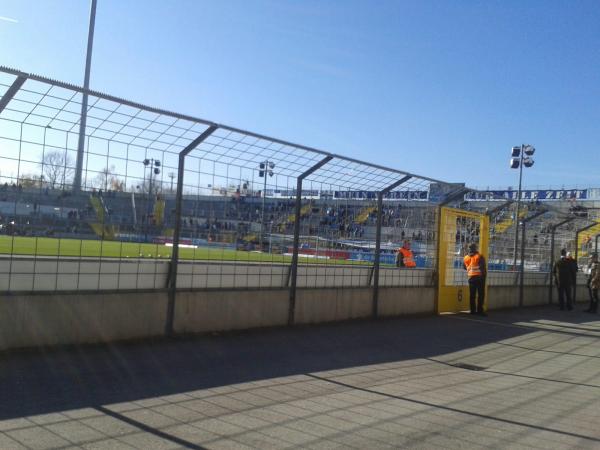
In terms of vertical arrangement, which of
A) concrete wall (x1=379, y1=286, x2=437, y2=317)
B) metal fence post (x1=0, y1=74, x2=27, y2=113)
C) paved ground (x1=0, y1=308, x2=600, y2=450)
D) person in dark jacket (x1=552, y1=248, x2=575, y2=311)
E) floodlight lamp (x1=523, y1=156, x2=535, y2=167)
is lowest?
paved ground (x1=0, y1=308, x2=600, y2=450)

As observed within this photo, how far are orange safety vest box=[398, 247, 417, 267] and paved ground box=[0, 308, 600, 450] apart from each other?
3.57m

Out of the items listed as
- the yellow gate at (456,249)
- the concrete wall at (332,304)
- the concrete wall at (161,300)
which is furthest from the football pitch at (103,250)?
the yellow gate at (456,249)

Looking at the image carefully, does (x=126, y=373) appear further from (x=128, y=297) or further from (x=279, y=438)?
(x=279, y=438)

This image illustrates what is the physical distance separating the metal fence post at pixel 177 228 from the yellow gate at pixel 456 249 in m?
7.10

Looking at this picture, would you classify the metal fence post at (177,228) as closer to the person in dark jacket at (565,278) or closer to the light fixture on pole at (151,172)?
the light fixture on pole at (151,172)

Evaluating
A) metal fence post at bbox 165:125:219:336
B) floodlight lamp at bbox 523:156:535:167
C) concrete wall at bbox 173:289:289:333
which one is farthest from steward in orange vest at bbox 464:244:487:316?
floodlight lamp at bbox 523:156:535:167

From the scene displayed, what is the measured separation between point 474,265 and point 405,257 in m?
2.12

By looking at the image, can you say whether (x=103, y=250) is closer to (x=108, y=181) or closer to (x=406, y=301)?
(x=108, y=181)

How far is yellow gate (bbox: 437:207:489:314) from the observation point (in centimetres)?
1355

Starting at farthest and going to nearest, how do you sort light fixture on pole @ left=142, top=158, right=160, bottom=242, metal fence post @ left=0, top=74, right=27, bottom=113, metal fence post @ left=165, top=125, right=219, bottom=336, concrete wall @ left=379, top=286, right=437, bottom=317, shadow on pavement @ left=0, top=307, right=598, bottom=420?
concrete wall @ left=379, top=286, right=437, bottom=317 → metal fence post @ left=165, top=125, right=219, bottom=336 → light fixture on pole @ left=142, top=158, right=160, bottom=242 → metal fence post @ left=0, top=74, right=27, bottom=113 → shadow on pavement @ left=0, top=307, right=598, bottom=420

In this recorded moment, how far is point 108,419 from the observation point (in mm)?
4625

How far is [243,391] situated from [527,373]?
4.09 meters

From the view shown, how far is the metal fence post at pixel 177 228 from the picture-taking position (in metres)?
7.98

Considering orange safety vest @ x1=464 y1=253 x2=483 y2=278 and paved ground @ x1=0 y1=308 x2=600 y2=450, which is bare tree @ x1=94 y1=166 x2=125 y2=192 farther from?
orange safety vest @ x1=464 y1=253 x2=483 y2=278
